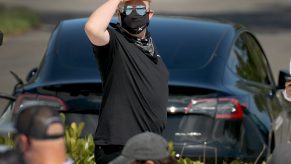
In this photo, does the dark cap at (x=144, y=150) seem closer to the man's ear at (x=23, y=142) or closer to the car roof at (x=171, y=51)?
the man's ear at (x=23, y=142)

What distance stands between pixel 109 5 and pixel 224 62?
3139 mm

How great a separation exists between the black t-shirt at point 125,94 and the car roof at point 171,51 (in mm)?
2129

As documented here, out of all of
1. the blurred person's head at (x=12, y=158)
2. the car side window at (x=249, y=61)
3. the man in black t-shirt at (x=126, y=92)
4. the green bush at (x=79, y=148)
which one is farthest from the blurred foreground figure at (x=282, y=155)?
the car side window at (x=249, y=61)

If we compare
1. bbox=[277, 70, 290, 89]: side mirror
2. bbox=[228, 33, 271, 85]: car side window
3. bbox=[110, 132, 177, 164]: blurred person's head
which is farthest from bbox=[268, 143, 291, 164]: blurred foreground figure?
bbox=[277, 70, 290, 89]: side mirror

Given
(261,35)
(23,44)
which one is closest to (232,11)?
(261,35)

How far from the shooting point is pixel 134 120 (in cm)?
677

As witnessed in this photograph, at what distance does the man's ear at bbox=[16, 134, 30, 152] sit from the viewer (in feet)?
15.7

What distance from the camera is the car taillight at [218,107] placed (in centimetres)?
887

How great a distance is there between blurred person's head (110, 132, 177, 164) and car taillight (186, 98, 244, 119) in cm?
352

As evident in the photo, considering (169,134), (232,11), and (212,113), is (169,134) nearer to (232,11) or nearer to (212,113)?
(212,113)

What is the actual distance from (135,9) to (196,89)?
211 cm

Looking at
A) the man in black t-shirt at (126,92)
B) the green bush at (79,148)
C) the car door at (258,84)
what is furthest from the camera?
the car door at (258,84)

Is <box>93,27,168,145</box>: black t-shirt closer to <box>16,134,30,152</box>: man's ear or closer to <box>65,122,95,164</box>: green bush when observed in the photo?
<box>65,122,95,164</box>: green bush

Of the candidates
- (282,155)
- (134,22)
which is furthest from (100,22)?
(282,155)
